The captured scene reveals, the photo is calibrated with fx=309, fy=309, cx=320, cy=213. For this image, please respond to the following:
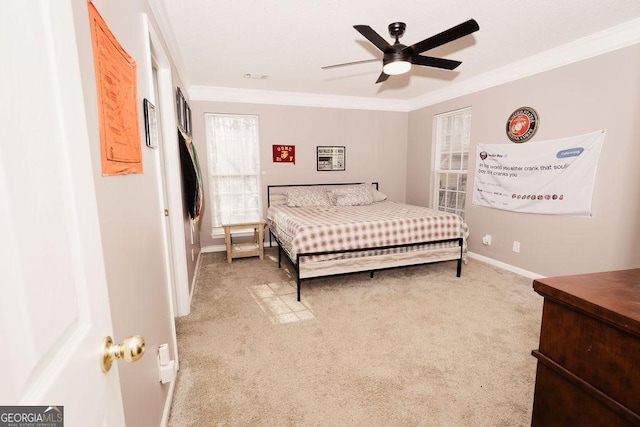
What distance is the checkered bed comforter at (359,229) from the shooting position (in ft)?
10.1

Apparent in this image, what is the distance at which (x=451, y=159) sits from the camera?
473 cm

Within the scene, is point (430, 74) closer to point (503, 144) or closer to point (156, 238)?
point (503, 144)

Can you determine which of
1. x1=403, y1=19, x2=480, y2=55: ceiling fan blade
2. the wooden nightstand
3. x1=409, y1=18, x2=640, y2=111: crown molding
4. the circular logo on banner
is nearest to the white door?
x1=403, y1=19, x2=480, y2=55: ceiling fan blade

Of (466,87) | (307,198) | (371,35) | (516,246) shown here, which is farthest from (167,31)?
(516,246)

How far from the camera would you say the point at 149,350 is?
1.44 m

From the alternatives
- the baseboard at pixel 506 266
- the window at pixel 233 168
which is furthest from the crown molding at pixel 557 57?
the window at pixel 233 168

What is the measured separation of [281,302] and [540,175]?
3.09 m

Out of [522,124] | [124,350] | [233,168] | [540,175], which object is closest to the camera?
[124,350]

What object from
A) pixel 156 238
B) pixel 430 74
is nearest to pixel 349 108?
pixel 430 74

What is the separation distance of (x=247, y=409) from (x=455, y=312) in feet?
6.40

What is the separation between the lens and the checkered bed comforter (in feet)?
10.1

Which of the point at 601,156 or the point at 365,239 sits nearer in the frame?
the point at 601,156

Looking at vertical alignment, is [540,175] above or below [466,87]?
below

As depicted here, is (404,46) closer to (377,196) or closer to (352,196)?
(352,196)
